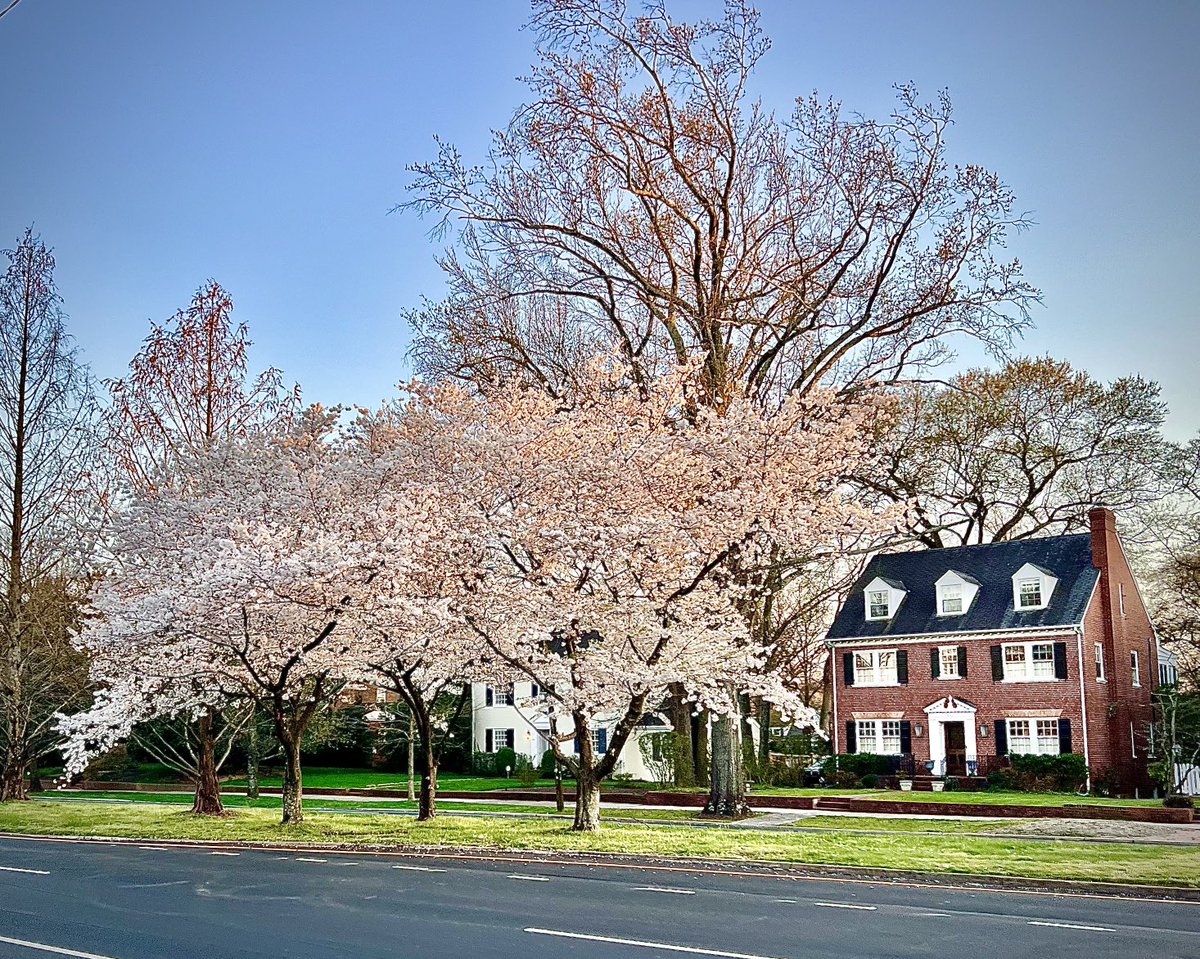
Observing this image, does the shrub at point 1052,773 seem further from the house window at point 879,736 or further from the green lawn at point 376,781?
the green lawn at point 376,781

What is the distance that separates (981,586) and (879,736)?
655cm

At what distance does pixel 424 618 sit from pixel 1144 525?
31.6 metres

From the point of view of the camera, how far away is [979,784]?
3766 centimetres

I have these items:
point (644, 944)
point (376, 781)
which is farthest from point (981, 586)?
point (644, 944)

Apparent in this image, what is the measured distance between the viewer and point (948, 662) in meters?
40.9

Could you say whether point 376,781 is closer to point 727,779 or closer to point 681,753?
point 681,753

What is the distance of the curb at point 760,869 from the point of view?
559 inches

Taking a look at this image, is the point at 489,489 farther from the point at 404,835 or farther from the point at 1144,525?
the point at 1144,525

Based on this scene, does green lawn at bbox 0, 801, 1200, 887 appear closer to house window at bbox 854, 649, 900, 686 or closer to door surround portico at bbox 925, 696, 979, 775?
door surround portico at bbox 925, 696, 979, 775

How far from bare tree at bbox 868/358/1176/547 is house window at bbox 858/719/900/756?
7.01 metres

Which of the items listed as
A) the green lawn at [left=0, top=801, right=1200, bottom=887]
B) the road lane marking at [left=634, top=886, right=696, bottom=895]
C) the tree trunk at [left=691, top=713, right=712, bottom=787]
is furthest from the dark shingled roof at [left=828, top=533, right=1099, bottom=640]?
the road lane marking at [left=634, top=886, right=696, bottom=895]

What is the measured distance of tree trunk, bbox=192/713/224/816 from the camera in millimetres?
28531

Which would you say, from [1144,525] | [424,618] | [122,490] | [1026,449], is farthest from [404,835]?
[1144,525]

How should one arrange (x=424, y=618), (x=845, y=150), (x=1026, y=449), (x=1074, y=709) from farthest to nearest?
1. (x=1026, y=449)
2. (x=1074, y=709)
3. (x=845, y=150)
4. (x=424, y=618)
